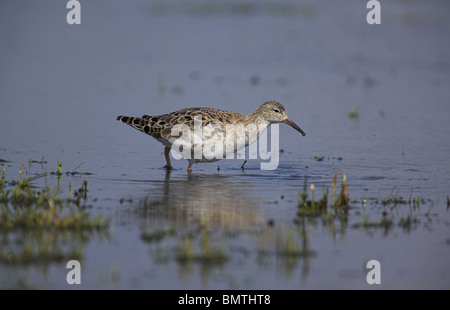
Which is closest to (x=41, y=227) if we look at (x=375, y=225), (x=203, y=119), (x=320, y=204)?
(x=320, y=204)

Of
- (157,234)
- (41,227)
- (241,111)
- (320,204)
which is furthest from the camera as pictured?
(241,111)

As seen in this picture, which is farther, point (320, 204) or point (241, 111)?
point (241, 111)

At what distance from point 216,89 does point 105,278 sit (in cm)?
1218

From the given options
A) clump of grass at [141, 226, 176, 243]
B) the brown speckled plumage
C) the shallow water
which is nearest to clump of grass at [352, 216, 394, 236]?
the shallow water

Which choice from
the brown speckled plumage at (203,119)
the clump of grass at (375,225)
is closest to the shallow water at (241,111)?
the clump of grass at (375,225)

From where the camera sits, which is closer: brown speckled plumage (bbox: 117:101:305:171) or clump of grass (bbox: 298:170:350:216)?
clump of grass (bbox: 298:170:350:216)

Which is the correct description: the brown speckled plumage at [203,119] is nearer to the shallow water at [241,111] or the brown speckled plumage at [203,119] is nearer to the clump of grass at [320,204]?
the shallow water at [241,111]

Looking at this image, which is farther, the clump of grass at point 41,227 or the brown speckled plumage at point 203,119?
the brown speckled plumage at point 203,119

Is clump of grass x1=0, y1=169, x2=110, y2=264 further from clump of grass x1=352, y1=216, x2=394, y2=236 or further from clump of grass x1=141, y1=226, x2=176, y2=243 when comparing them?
clump of grass x1=352, y1=216, x2=394, y2=236

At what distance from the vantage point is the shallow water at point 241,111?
7195 mm

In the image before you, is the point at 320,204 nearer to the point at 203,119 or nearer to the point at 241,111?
the point at 203,119

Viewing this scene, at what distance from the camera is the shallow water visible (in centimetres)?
720

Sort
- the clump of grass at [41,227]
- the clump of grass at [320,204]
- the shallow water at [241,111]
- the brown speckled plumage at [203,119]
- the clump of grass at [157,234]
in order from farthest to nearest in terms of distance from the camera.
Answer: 1. the brown speckled plumage at [203,119]
2. the clump of grass at [320,204]
3. the clump of grass at [157,234]
4. the shallow water at [241,111]
5. the clump of grass at [41,227]

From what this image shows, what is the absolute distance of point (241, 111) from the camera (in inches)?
640
